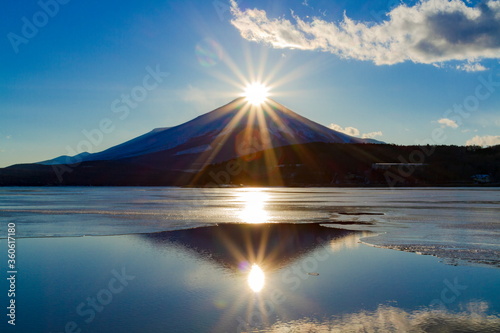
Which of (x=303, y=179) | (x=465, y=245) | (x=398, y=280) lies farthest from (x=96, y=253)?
(x=303, y=179)

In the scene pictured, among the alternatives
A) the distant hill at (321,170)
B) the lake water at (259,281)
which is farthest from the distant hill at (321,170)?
the lake water at (259,281)

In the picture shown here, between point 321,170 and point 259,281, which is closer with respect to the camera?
point 259,281

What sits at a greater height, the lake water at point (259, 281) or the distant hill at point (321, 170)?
the distant hill at point (321, 170)

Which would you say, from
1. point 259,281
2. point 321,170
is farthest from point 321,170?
point 259,281

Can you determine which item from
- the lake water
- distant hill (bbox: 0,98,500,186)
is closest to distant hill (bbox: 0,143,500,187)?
distant hill (bbox: 0,98,500,186)

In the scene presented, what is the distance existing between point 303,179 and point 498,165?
60679 mm

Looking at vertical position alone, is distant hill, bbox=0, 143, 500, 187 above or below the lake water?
above

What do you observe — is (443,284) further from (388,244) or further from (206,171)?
(206,171)

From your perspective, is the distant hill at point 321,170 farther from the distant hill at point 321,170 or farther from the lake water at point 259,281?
the lake water at point 259,281

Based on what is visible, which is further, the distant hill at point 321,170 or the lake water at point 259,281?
the distant hill at point 321,170

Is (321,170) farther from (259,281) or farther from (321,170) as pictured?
(259,281)

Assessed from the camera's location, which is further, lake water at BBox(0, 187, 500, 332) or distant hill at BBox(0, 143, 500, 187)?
distant hill at BBox(0, 143, 500, 187)

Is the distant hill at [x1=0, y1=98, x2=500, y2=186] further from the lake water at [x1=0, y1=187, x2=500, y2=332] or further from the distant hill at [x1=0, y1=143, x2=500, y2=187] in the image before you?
the lake water at [x1=0, y1=187, x2=500, y2=332]

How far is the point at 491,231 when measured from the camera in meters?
21.1
